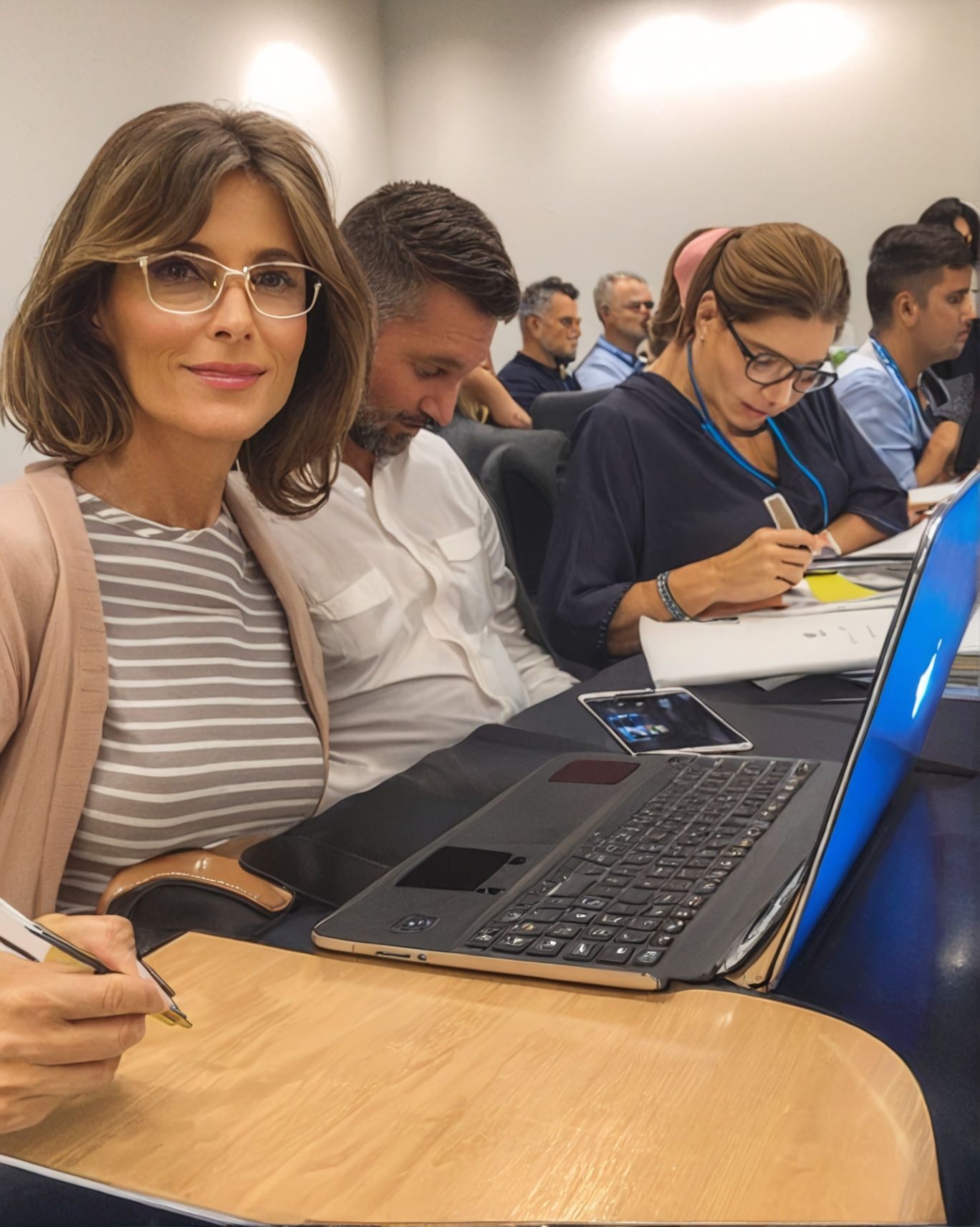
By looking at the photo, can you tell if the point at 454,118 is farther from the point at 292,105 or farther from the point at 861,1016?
the point at 861,1016

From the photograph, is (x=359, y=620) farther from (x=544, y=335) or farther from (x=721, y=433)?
(x=721, y=433)

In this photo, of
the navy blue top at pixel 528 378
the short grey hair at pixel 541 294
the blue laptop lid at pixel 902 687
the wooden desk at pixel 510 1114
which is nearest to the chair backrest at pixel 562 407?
the navy blue top at pixel 528 378

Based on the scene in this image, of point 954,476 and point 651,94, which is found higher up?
point 651,94

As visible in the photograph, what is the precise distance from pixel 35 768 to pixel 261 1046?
0.17m

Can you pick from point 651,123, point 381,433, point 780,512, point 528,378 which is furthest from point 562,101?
point 780,512

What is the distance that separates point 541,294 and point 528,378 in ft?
0.29

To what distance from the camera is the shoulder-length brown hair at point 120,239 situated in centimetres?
41

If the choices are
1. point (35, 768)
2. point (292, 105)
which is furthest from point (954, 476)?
point (35, 768)

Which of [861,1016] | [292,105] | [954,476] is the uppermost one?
[292,105]

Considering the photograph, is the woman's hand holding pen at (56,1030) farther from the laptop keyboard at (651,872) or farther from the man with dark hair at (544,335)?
the man with dark hair at (544,335)

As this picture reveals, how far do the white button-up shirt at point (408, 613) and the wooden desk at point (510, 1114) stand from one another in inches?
11.4

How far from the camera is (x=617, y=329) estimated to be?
0.75 meters

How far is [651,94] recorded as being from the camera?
562mm

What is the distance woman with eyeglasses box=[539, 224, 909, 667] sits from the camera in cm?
88
